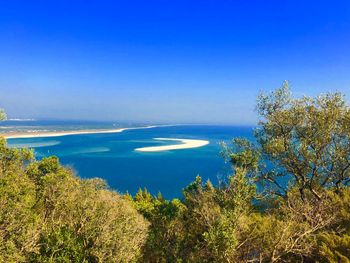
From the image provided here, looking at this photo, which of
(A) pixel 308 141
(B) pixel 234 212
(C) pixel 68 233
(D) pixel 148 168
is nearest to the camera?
(B) pixel 234 212

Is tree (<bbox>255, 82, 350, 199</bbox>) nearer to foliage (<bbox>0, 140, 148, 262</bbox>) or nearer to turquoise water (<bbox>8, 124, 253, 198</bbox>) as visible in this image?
foliage (<bbox>0, 140, 148, 262</bbox>)

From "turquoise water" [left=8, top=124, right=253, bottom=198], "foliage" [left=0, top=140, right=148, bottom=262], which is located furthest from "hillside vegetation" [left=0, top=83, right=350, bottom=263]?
"turquoise water" [left=8, top=124, right=253, bottom=198]

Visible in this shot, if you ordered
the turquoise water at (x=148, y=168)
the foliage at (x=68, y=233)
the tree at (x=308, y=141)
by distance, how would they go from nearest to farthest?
the foliage at (x=68, y=233) < the tree at (x=308, y=141) < the turquoise water at (x=148, y=168)

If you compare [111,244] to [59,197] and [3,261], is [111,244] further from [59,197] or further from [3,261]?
[59,197]

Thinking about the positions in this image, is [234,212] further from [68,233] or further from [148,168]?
[148,168]

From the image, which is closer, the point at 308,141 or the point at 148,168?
the point at 308,141

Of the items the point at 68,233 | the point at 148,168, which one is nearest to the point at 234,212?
the point at 68,233

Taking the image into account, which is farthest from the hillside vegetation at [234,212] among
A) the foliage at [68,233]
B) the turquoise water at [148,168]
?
the turquoise water at [148,168]

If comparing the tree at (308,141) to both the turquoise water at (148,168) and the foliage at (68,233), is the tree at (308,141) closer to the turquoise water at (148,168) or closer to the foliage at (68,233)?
the foliage at (68,233)

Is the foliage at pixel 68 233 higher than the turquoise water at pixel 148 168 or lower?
higher

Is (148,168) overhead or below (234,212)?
below
